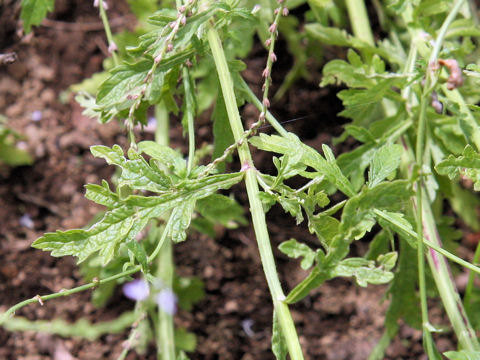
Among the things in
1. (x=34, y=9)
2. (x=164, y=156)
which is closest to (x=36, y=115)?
(x=34, y=9)

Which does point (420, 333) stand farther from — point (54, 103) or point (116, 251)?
point (54, 103)

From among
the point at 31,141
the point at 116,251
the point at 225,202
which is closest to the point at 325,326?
the point at 225,202

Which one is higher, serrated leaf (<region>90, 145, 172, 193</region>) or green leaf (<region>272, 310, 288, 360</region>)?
serrated leaf (<region>90, 145, 172, 193</region>)

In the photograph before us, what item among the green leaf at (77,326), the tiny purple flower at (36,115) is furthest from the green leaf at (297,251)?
the tiny purple flower at (36,115)

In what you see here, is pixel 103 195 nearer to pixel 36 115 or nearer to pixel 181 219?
pixel 181 219

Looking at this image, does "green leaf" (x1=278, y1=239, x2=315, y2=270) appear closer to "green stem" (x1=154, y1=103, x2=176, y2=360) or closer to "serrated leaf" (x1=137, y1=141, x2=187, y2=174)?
"serrated leaf" (x1=137, y1=141, x2=187, y2=174)

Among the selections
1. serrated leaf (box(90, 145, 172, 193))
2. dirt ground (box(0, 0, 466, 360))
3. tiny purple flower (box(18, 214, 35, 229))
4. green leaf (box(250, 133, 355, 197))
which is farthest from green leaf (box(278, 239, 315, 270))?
tiny purple flower (box(18, 214, 35, 229))
